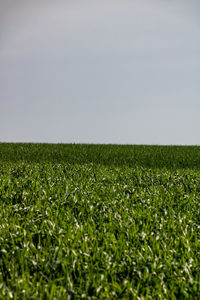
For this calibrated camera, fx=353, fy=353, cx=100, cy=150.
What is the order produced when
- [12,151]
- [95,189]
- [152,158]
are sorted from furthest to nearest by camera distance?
1. [12,151]
2. [152,158]
3. [95,189]

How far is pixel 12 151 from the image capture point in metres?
22.3

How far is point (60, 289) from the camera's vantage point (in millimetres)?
3361

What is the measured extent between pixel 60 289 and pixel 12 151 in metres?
19.7

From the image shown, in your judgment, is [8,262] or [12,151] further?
[12,151]

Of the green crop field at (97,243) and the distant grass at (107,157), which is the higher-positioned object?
the distant grass at (107,157)

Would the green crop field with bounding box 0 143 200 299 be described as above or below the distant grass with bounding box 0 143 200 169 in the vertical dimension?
below

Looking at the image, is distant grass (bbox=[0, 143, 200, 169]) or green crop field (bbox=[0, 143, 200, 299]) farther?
distant grass (bbox=[0, 143, 200, 169])

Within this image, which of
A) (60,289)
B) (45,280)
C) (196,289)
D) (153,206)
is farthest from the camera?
(153,206)

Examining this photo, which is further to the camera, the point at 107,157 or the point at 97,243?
the point at 107,157

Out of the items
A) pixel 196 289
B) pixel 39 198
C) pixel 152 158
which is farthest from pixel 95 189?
pixel 152 158

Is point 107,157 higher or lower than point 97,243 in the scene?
higher

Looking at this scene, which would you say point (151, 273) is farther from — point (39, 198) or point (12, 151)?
point (12, 151)

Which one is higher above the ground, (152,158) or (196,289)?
(152,158)

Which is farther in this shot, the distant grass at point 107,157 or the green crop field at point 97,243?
the distant grass at point 107,157
